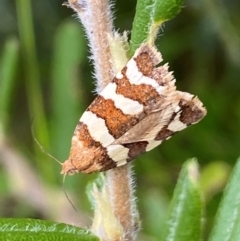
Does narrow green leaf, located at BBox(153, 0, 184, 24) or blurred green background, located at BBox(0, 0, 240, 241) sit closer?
narrow green leaf, located at BBox(153, 0, 184, 24)

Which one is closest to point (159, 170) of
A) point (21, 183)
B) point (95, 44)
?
point (21, 183)

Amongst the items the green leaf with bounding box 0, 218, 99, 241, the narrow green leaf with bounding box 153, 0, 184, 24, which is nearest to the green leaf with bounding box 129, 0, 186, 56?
the narrow green leaf with bounding box 153, 0, 184, 24

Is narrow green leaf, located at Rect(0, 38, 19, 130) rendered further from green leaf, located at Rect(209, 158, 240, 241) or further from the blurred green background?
green leaf, located at Rect(209, 158, 240, 241)

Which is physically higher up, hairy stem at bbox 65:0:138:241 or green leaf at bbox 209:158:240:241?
hairy stem at bbox 65:0:138:241

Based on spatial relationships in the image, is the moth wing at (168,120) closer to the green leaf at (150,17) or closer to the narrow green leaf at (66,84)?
the green leaf at (150,17)

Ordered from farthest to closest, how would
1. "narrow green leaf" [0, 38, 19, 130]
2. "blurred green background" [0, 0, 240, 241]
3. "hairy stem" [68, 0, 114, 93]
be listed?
"blurred green background" [0, 0, 240, 241] → "narrow green leaf" [0, 38, 19, 130] → "hairy stem" [68, 0, 114, 93]

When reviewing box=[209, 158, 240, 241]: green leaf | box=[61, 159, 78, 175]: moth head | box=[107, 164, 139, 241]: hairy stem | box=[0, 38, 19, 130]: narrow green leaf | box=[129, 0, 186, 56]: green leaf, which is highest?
box=[0, 38, 19, 130]: narrow green leaf

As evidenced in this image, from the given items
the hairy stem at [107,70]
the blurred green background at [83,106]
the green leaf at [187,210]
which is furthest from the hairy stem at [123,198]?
the blurred green background at [83,106]

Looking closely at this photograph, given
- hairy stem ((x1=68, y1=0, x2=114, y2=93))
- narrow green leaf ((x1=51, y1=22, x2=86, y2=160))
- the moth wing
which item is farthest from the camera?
narrow green leaf ((x1=51, y1=22, x2=86, y2=160))

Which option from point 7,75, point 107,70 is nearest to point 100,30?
point 107,70
